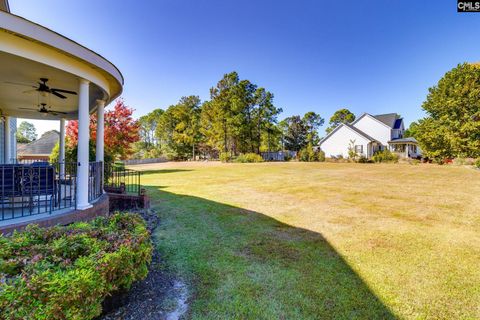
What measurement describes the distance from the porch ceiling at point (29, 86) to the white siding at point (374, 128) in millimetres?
35357

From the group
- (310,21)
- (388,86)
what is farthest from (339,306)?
(388,86)

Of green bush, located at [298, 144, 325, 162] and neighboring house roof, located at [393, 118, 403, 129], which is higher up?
neighboring house roof, located at [393, 118, 403, 129]

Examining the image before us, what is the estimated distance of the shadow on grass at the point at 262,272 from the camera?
253cm

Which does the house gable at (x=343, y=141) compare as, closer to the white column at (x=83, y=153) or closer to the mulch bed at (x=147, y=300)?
the white column at (x=83, y=153)

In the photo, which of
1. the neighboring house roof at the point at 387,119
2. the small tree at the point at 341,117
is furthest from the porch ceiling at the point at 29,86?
the small tree at the point at 341,117

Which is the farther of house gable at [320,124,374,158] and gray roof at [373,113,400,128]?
gray roof at [373,113,400,128]

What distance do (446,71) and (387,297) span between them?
33564 millimetres

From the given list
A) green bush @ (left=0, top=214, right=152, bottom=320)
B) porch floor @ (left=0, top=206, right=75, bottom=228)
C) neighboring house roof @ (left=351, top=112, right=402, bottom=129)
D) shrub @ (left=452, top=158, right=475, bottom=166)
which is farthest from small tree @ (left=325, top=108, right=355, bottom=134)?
green bush @ (left=0, top=214, right=152, bottom=320)

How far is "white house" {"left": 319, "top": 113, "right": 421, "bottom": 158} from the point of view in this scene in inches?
1217

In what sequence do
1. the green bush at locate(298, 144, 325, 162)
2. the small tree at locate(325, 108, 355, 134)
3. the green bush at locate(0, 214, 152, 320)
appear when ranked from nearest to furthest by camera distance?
the green bush at locate(0, 214, 152, 320) < the green bush at locate(298, 144, 325, 162) < the small tree at locate(325, 108, 355, 134)

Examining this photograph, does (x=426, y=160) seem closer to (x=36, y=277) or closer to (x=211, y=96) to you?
(x=211, y=96)

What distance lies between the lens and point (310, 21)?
16.3 m

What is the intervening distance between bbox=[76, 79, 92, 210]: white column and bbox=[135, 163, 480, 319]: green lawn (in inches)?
64.4

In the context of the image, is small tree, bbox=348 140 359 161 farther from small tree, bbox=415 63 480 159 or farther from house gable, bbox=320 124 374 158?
small tree, bbox=415 63 480 159
